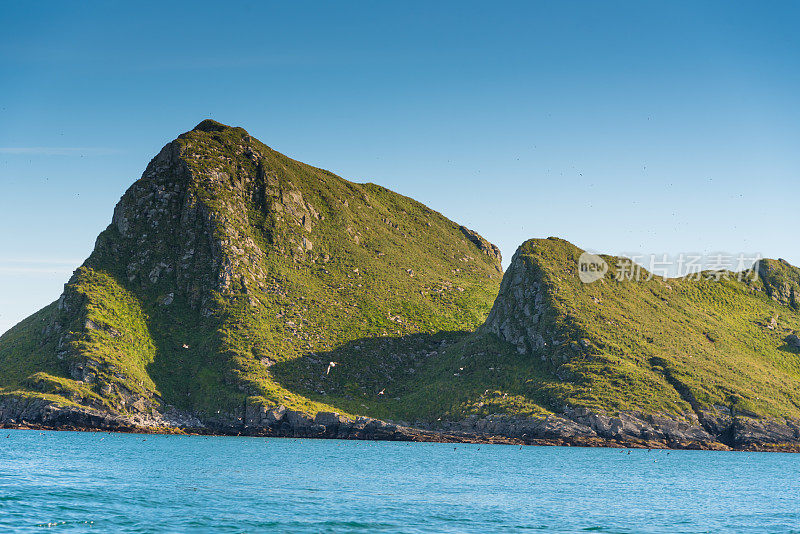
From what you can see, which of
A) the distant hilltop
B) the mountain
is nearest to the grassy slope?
the mountain

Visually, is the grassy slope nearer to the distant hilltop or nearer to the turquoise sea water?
the distant hilltop

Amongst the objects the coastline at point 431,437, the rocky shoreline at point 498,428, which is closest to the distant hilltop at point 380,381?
the rocky shoreline at point 498,428

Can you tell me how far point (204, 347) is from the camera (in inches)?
7293

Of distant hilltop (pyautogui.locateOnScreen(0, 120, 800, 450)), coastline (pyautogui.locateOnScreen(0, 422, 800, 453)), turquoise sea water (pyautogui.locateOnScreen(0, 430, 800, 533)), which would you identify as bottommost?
coastline (pyautogui.locateOnScreen(0, 422, 800, 453))

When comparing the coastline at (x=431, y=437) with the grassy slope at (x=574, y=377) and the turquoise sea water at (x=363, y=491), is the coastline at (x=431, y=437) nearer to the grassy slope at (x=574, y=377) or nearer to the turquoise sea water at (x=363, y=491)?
the grassy slope at (x=574, y=377)

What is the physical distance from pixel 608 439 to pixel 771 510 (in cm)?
9136

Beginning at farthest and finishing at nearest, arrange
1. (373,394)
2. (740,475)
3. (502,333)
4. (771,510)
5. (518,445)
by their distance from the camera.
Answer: (502,333), (373,394), (518,445), (740,475), (771,510)

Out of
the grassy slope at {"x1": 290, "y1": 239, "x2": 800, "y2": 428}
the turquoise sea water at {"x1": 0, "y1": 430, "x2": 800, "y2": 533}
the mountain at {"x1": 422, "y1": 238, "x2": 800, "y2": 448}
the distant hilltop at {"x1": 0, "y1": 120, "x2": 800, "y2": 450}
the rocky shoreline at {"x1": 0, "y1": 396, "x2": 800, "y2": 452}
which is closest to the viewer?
the turquoise sea water at {"x1": 0, "y1": 430, "x2": 800, "y2": 533}

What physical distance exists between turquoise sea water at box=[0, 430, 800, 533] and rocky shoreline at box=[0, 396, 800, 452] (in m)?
30.2

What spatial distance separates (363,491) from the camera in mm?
69562

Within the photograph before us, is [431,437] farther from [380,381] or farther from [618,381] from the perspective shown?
[618,381]

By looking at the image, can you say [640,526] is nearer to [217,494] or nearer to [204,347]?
[217,494]

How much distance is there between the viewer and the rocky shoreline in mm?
156750

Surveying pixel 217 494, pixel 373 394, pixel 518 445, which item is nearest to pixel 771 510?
pixel 217 494
